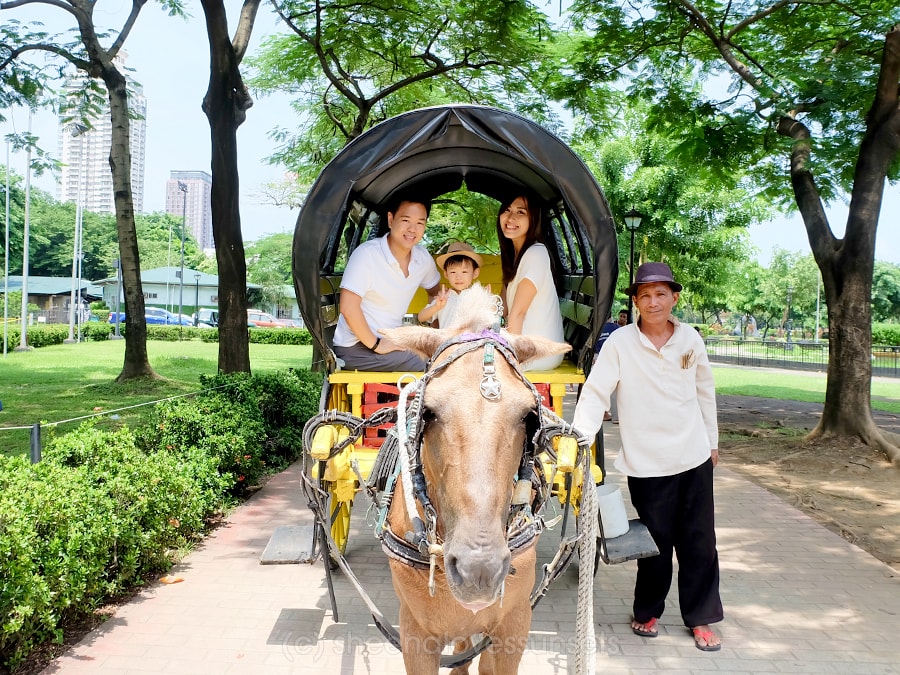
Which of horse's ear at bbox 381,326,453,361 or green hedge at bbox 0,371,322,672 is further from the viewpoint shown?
green hedge at bbox 0,371,322,672

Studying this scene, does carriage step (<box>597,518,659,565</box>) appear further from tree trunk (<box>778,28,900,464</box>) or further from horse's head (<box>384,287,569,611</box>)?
tree trunk (<box>778,28,900,464</box>)

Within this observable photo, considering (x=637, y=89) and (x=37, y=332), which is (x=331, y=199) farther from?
(x=37, y=332)

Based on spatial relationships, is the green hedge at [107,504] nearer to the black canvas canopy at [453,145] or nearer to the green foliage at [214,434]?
the green foliage at [214,434]

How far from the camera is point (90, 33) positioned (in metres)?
12.1

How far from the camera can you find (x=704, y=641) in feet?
12.6

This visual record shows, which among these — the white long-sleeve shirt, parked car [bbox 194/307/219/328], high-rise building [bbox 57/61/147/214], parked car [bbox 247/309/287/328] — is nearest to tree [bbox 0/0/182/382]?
the white long-sleeve shirt

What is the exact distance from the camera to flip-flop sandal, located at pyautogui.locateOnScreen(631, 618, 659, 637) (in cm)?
398

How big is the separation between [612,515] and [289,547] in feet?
6.17

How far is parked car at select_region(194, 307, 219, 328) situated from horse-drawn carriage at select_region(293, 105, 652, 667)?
39.5m

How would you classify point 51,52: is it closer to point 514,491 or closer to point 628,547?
point 628,547

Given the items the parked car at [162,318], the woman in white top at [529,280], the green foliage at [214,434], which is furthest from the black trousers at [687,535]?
the parked car at [162,318]

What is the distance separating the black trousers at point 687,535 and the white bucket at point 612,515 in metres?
0.26

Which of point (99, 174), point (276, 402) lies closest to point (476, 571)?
point (276, 402)

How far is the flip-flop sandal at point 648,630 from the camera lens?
3977mm
